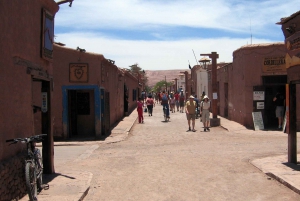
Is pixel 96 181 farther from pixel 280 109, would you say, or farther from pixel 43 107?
pixel 280 109

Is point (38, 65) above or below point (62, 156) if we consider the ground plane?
above

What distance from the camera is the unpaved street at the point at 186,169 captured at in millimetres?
7457

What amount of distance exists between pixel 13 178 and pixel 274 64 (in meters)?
14.0

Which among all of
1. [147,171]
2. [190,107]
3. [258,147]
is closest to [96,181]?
[147,171]

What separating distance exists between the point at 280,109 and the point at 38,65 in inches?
490

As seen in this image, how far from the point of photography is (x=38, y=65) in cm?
794

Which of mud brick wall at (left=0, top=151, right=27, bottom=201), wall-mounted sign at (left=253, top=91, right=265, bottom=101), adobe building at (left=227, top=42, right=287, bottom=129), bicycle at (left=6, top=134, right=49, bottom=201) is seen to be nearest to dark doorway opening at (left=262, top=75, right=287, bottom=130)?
adobe building at (left=227, top=42, right=287, bottom=129)

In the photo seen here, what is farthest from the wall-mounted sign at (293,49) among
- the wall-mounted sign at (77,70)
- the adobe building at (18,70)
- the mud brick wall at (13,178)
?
the wall-mounted sign at (77,70)

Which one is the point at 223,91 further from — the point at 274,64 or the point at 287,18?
the point at 287,18

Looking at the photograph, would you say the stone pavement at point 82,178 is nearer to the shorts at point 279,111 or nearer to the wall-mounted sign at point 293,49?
the wall-mounted sign at point 293,49

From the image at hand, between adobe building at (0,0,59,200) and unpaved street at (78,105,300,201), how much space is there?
1.64 metres

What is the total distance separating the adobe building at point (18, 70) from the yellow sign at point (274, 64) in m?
11.7

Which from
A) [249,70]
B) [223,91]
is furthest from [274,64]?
[223,91]

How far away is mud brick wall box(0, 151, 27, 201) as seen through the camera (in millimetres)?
5805
